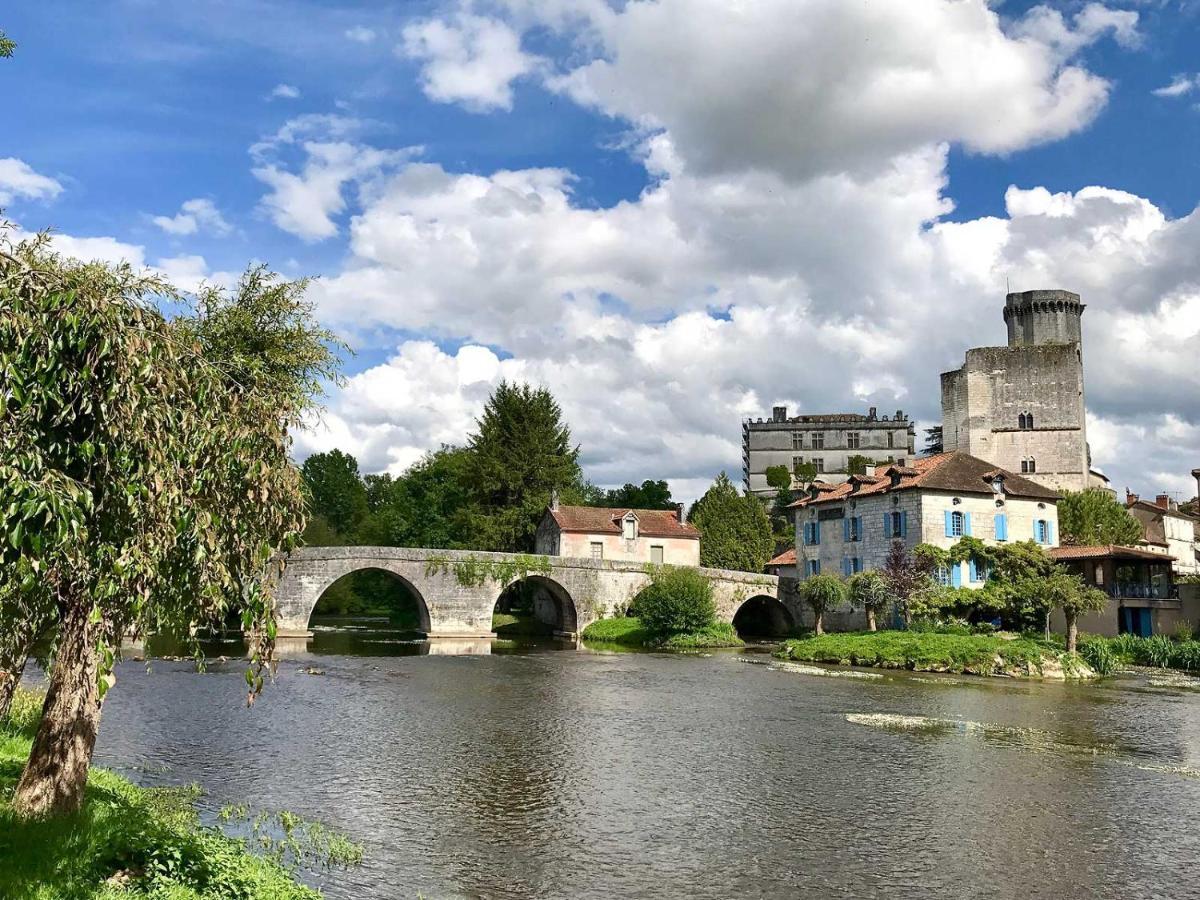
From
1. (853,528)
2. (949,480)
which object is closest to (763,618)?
(853,528)

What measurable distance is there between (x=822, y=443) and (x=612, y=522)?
152ft

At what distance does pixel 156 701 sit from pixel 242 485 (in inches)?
661

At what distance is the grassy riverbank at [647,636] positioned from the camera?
144 feet

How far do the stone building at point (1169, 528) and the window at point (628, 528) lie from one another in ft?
98.9

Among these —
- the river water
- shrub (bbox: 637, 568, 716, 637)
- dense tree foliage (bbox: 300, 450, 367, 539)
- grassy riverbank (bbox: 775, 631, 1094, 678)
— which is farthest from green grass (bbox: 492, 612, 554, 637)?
dense tree foliage (bbox: 300, 450, 367, 539)

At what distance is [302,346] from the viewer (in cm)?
2420

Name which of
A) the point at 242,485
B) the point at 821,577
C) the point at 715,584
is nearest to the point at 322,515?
the point at 715,584

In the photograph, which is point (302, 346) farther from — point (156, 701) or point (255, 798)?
point (255, 798)

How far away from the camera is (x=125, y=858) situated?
798 centimetres

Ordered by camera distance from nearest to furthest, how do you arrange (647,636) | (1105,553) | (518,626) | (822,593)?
1. (1105,553)
2. (822,593)
3. (647,636)
4. (518,626)

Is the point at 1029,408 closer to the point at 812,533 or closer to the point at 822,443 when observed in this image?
the point at 812,533

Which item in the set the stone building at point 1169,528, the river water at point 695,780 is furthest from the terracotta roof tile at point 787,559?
the river water at point 695,780

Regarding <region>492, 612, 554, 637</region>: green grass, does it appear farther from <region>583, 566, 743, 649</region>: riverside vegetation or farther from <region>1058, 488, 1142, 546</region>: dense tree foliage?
<region>1058, 488, 1142, 546</region>: dense tree foliage

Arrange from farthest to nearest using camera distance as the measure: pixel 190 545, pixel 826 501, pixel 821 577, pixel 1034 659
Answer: pixel 826 501 → pixel 821 577 → pixel 1034 659 → pixel 190 545
